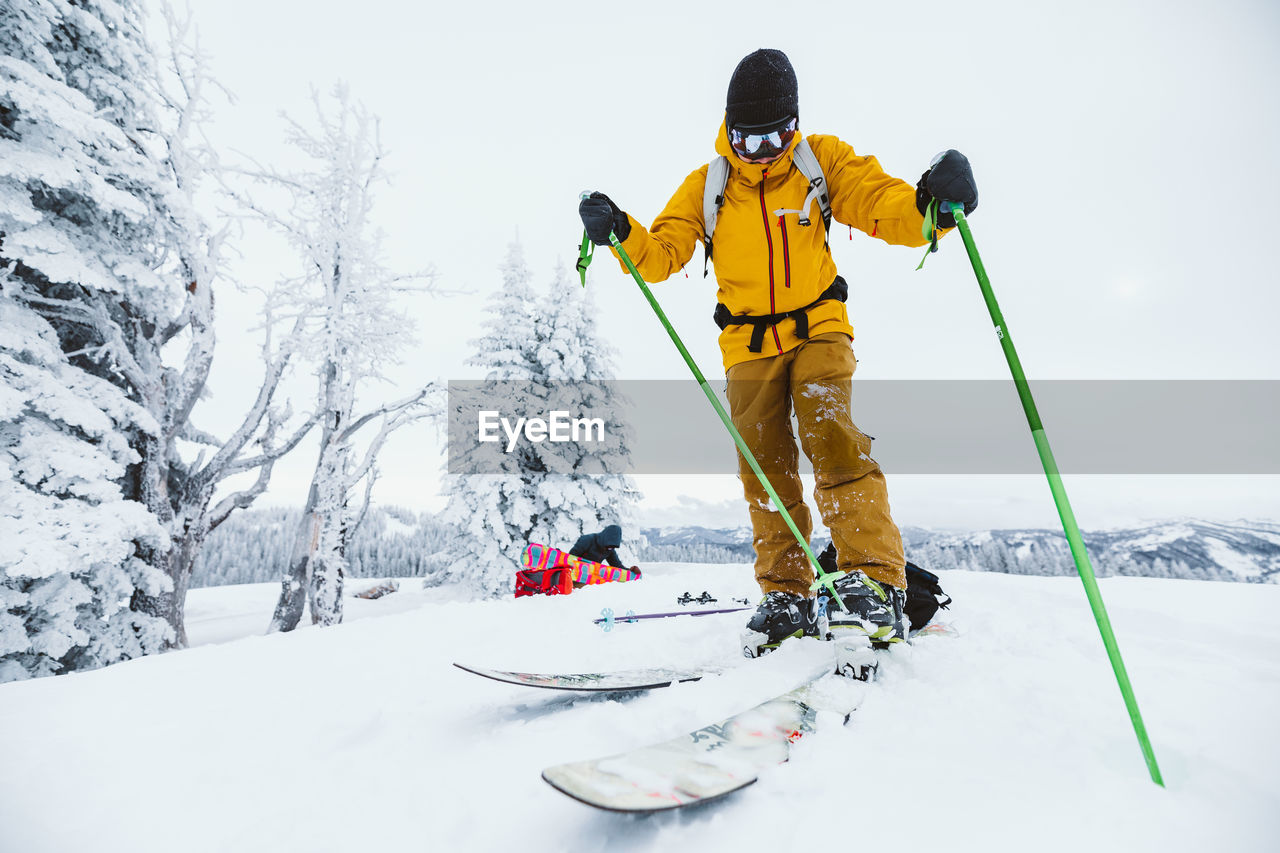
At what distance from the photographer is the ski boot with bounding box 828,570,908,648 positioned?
6.12 ft

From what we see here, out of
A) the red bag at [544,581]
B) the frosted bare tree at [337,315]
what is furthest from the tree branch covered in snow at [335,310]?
the red bag at [544,581]

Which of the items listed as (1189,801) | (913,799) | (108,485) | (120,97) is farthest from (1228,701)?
(120,97)

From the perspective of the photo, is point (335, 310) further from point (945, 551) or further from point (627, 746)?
point (945, 551)

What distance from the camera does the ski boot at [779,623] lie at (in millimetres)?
2289

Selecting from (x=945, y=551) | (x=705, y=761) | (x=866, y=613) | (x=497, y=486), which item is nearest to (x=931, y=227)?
(x=866, y=613)

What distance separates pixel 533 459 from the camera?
1269 cm

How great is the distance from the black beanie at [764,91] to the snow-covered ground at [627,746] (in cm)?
243

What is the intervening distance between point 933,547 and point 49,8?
20631mm

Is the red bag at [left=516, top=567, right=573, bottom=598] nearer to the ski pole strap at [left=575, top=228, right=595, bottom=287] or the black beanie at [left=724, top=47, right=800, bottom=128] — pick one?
the ski pole strap at [left=575, top=228, right=595, bottom=287]

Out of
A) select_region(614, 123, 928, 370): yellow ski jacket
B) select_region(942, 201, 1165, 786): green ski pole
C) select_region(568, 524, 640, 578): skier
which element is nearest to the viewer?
select_region(942, 201, 1165, 786): green ski pole

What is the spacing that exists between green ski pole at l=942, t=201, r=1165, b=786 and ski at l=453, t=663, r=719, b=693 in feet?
3.81

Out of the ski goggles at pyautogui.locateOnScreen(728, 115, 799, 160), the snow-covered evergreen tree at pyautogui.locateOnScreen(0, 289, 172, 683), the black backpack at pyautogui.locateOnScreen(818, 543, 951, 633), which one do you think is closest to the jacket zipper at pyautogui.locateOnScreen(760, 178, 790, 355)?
the ski goggles at pyautogui.locateOnScreen(728, 115, 799, 160)

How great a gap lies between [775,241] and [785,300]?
29cm

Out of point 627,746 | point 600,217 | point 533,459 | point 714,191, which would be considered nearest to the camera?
point 627,746
